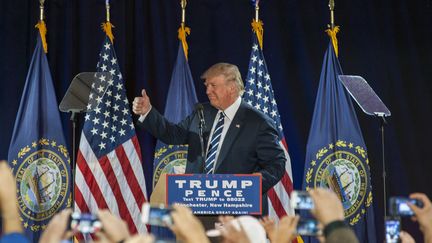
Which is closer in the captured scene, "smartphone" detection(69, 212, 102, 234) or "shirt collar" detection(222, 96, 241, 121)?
"smartphone" detection(69, 212, 102, 234)

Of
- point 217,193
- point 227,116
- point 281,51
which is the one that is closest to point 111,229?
point 217,193

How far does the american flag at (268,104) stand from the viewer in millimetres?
7586

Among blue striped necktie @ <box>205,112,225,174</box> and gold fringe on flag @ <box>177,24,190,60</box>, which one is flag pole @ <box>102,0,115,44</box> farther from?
blue striped necktie @ <box>205,112,225,174</box>

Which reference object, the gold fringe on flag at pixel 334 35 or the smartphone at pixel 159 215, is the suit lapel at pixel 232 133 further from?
the smartphone at pixel 159 215

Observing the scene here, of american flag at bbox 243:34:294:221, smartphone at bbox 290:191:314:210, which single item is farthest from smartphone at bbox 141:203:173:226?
american flag at bbox 243:34:294:221

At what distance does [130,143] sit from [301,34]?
86.4 inches

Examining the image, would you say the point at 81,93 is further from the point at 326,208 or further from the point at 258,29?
the point at 326,208

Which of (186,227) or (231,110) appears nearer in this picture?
(186,227)

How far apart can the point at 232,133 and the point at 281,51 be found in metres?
2.77

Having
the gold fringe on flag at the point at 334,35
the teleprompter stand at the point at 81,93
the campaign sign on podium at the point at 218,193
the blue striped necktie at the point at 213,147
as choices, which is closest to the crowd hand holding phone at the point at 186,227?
the campaign sign on podium at the point at 218,193

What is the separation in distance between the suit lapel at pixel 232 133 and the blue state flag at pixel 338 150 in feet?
7.09

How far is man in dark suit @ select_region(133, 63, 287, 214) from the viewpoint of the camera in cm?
551

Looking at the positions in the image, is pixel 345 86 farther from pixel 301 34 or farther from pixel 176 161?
pixel 176 161

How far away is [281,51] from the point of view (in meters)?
8.19
